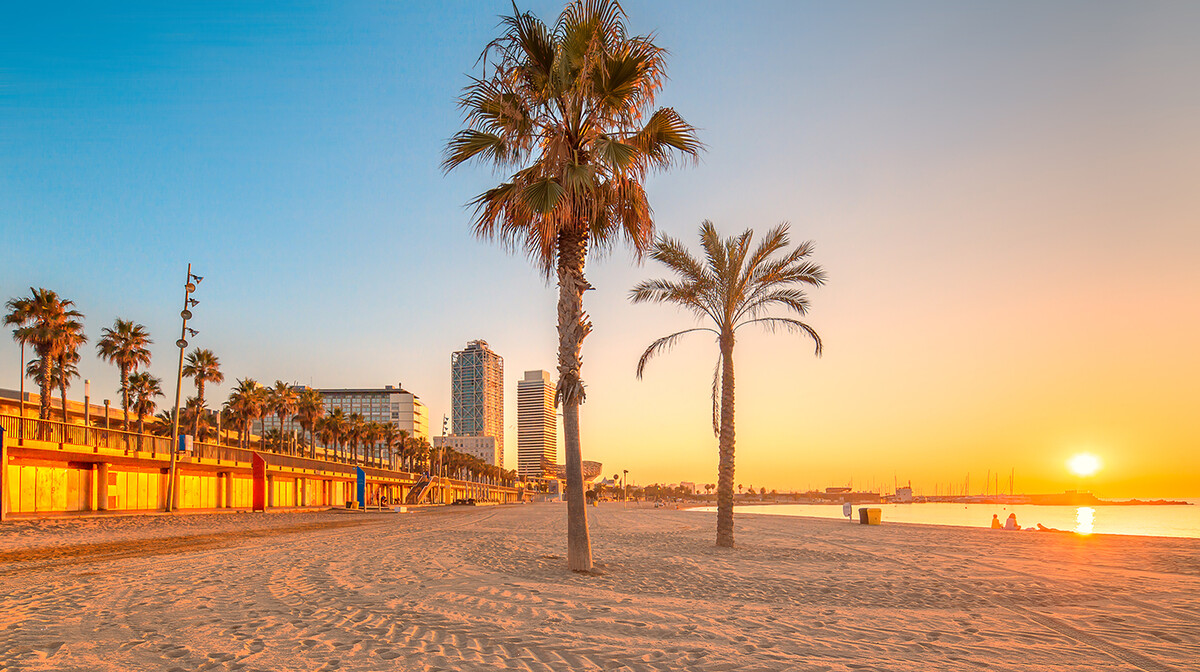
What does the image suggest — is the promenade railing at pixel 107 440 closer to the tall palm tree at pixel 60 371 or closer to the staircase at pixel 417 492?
the tall palm tree at pixel 60 371

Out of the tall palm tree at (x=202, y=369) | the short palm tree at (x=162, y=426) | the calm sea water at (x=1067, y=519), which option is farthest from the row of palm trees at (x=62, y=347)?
the calm sea water at (x=1067, y=519)

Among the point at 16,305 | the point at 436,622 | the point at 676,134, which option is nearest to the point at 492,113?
the point at 676,134

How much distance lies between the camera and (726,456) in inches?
722

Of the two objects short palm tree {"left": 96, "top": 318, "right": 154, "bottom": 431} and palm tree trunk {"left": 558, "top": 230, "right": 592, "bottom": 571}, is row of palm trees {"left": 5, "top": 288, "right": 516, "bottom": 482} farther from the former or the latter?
palm tree trunk {"left": 558, "top": 230, "right": 592, "bottom": 571}

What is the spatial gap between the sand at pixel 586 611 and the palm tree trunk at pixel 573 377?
61cm

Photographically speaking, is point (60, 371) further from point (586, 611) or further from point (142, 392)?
point (586, 611)

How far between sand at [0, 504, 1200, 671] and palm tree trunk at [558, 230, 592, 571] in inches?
23.8

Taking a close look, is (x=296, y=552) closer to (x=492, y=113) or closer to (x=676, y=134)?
(x=492, y=113)

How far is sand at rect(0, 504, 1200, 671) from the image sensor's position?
611cm

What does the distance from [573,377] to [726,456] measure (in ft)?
26.3

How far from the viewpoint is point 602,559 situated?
14.4 meters

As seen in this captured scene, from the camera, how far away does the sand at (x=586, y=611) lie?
20.0 ft

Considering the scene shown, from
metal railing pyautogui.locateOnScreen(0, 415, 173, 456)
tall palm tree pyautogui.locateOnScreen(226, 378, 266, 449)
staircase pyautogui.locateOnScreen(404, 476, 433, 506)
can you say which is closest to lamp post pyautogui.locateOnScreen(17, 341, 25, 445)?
metal railing pyautogui.locateOnScreen(0, 415, 173, 456)

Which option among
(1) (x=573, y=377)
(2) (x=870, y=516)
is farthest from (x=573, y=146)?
(2) (x=870, y=516)
